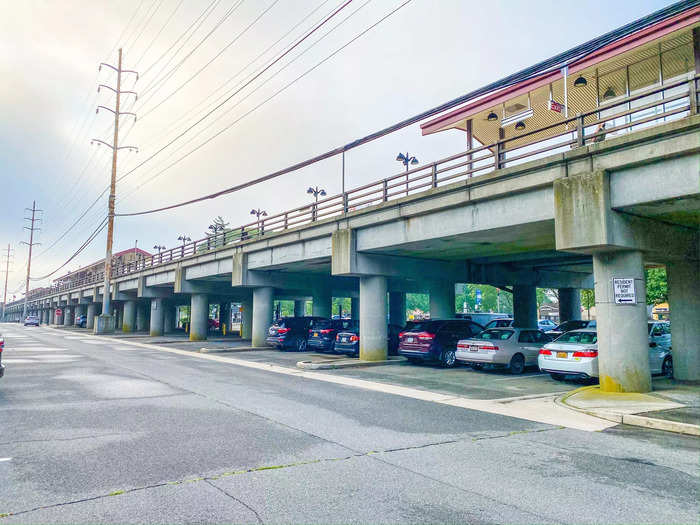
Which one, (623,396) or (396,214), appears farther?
(396,214)

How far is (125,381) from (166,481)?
29.6 feet

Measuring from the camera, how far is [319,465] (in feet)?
19.1

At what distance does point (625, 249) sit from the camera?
11.7 m

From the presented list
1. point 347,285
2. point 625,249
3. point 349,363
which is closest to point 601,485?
point 625,249

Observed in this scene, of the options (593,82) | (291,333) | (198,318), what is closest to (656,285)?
(593,82)

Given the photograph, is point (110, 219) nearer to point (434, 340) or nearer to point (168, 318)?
point (168, 318)

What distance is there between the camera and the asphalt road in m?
4.45

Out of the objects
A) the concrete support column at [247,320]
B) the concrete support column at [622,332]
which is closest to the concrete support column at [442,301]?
the concrete support column at [622,332]

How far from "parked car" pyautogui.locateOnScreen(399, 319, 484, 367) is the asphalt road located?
7.79 m

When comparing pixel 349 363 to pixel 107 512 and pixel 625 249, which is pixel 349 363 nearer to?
pixel 625 249

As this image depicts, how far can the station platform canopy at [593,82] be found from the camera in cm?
1391

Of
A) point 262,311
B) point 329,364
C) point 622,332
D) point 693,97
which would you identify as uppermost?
point 693,97

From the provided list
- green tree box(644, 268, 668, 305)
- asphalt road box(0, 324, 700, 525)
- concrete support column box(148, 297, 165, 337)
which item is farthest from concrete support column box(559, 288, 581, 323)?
concrete support column box(148, 297, 165, 337)

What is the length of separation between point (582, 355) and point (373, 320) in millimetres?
8738
